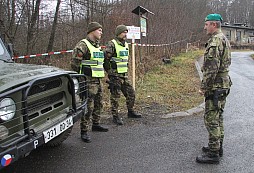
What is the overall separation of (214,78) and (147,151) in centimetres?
143

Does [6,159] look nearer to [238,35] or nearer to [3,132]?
[3,132]

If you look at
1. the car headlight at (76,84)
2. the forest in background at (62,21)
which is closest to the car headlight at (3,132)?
Result: the car headlight at (76,84)

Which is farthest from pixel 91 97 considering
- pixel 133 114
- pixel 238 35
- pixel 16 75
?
pixel 238 35

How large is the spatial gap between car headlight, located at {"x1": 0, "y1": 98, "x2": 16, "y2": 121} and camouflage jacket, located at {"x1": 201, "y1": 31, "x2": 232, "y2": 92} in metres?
2.29

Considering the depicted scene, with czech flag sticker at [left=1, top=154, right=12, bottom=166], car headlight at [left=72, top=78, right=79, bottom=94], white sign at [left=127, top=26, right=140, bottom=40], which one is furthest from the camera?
white sign at [left=127, top=26, right=140, bottom=40]

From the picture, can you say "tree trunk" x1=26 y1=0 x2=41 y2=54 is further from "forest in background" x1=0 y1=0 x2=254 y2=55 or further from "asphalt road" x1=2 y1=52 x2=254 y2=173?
"asphalt road" x1=2 y1=52 x2=254 y2=173

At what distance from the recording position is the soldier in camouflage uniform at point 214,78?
3.36 meters

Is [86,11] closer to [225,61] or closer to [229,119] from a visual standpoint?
[229,119]

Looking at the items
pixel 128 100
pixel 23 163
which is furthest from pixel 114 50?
pixel 23 163

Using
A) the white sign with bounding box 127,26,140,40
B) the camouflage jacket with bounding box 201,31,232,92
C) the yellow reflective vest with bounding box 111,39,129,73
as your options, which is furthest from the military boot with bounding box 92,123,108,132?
the white sign with bounding box 127,26,140,40

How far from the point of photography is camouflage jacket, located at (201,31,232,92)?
334 cm

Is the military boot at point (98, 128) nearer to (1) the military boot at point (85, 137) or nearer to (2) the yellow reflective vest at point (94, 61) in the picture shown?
(1) the military boot at point (85, 137)

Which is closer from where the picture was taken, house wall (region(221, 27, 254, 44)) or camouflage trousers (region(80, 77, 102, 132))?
camouflage trousers (region(80, 77, 102, 132))

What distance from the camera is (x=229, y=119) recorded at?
219 inches
